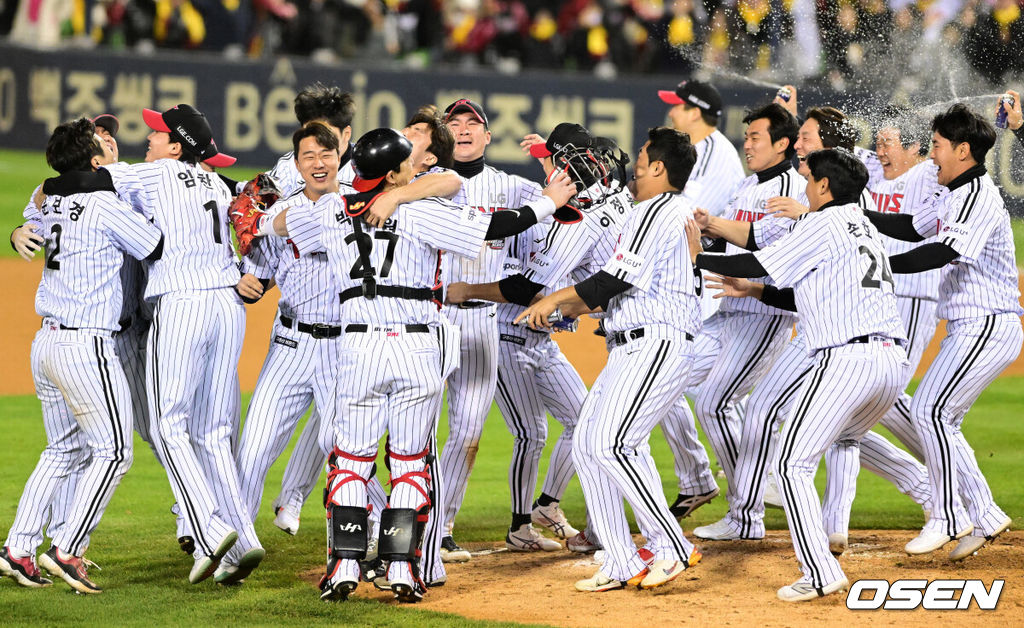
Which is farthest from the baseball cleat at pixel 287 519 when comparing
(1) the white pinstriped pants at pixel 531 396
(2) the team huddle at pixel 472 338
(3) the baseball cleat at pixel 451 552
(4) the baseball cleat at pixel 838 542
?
→ (4) the baseball cleat at pixel 838 542

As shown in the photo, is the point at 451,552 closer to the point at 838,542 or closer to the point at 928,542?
the point at 838,542

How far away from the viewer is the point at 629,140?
1880cm

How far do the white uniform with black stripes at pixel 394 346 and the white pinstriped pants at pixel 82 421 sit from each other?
1.04 metres

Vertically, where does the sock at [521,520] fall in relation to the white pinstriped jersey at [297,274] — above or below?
below

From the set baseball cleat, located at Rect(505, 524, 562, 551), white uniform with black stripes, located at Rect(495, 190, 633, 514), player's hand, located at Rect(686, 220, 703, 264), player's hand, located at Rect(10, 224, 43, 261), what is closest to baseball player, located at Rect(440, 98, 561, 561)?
baseball cleat, located at Rect(505, 524, 562, 551)

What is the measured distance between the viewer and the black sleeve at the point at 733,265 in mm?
5762

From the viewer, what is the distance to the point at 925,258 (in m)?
6.08

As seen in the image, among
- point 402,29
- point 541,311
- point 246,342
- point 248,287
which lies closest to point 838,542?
point 541,311

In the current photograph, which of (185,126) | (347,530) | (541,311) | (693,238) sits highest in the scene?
(185,126)

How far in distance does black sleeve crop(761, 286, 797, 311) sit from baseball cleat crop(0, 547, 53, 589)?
11.8 feet

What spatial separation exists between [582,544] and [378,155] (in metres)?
2.41

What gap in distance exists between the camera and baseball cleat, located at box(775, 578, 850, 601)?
5.48m

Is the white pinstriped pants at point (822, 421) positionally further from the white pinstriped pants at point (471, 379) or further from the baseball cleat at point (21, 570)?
the baseball cleat at point (21, 570)

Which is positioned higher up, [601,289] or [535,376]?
[601,289]
